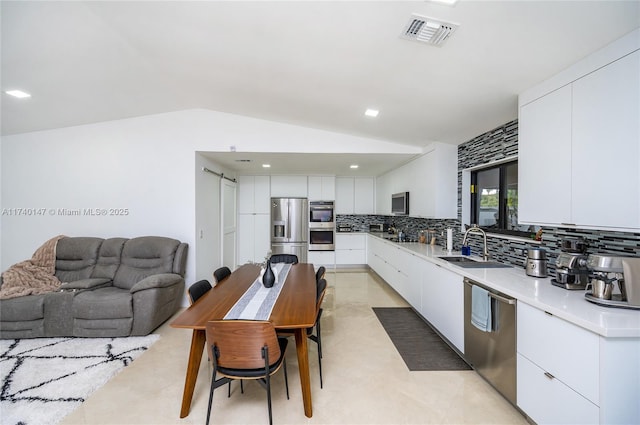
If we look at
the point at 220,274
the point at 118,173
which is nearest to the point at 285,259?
the point at 220,274

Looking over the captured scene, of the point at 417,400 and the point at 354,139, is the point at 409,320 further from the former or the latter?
the point at 354,139

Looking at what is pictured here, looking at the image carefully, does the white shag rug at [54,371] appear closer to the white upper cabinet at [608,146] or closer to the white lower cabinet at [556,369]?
the white lower cabinet at [556,369]

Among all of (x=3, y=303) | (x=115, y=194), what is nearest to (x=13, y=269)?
(x=3, y=303)

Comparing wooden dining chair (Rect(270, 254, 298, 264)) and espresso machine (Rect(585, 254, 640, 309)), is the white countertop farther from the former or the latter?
wooden dining chair (Rect(270, 254, 298, 264))

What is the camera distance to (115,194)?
400 cm

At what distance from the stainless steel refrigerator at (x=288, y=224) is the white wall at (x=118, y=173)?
2.26 metres

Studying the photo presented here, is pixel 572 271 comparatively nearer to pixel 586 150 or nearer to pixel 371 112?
pixel 586 150

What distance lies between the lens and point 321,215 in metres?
6.20

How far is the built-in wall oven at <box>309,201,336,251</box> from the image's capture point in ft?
20.3

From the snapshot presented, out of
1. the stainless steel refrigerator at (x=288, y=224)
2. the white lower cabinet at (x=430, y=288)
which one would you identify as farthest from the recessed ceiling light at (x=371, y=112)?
the stainless steel refrigerator at (x=288, y=224)

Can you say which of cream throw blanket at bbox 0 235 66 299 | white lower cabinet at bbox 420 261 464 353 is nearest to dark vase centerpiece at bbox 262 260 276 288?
white lower cabinet at bbox 420 261 464 353

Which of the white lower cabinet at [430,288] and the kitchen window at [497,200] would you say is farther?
the kitchen window at [497,200]

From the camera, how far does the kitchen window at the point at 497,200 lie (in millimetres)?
2902

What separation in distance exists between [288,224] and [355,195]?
5.93 ft
